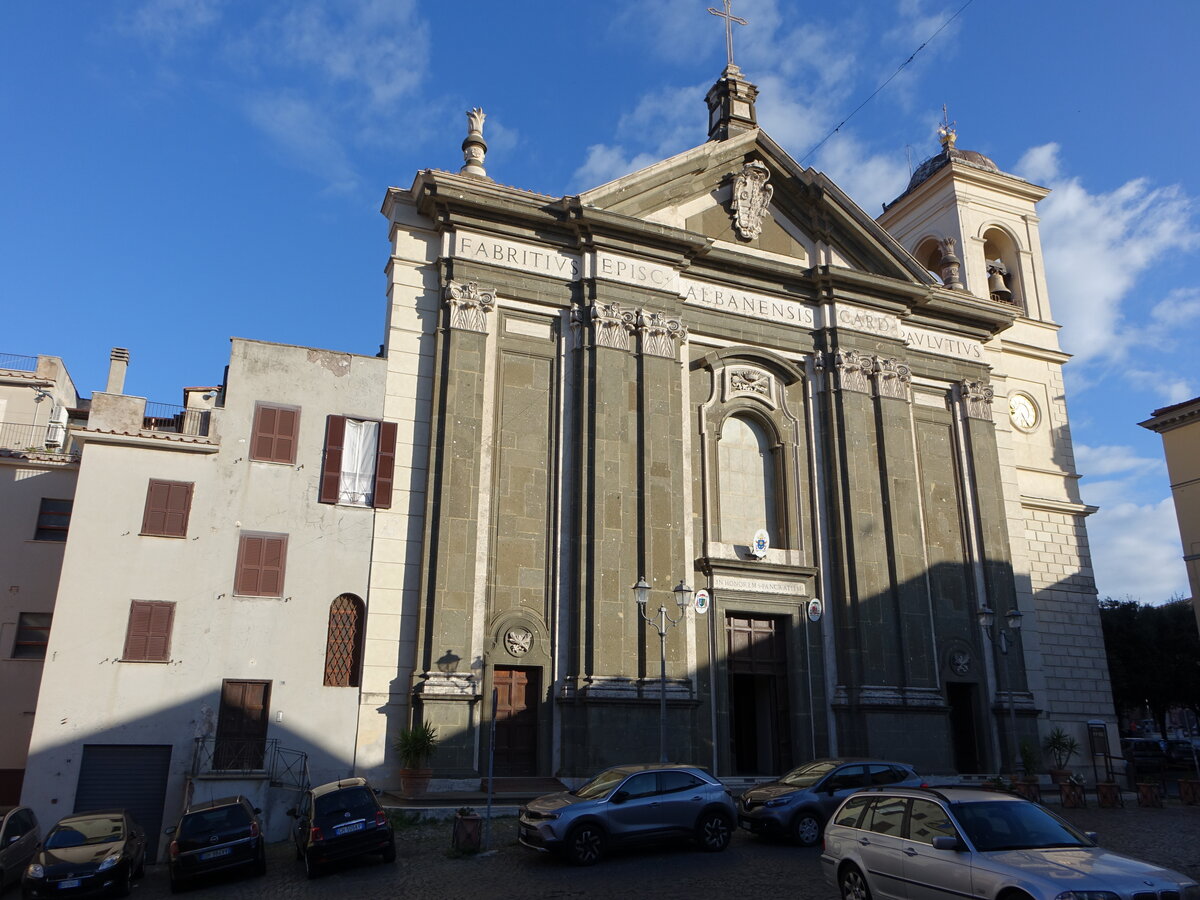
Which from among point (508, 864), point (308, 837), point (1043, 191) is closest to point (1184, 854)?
point (508, 864)

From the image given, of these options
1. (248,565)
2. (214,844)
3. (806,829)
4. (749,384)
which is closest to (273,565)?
(248,565)

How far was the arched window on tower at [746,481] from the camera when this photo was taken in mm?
26234

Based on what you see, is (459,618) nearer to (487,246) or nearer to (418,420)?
(418,420)

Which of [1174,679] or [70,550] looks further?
[1174,679]

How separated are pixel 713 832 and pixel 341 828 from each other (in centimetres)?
591

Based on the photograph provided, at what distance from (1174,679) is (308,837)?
1837 inches

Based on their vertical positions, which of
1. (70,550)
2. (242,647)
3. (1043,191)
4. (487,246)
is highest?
(1043,191)

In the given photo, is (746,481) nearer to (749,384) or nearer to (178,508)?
(749,384)

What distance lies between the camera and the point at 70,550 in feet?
64.9

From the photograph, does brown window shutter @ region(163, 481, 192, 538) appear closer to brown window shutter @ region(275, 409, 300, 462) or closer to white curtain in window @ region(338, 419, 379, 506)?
brown window shutter @ region(275, 409, 300, 462)

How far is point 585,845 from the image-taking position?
14.3 meters

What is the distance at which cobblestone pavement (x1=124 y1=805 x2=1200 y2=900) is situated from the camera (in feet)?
41.6

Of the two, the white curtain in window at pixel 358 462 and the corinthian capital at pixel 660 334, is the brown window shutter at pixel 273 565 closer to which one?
Answer: the white curtain in window at pixel 358 462

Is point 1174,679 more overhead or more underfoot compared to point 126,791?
more overhead
